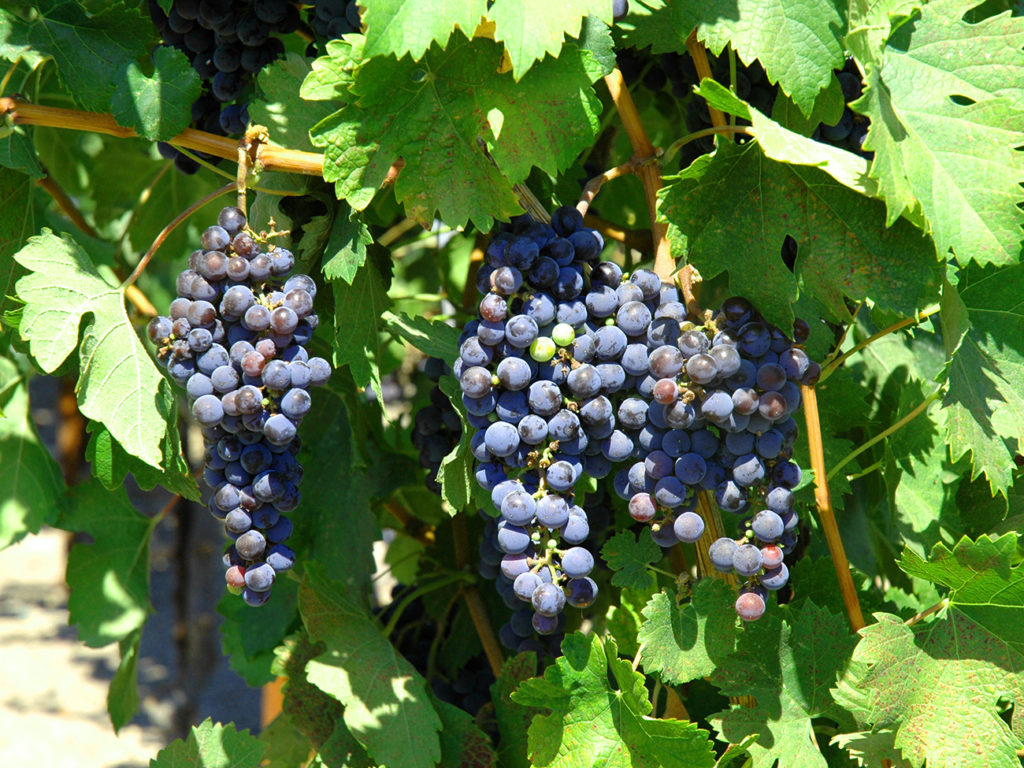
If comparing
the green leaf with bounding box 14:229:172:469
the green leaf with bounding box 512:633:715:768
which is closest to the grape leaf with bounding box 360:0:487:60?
the green leaf with bounding box 14:229:172:469

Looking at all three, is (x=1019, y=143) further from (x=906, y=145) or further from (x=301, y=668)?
(x=301, y=668)

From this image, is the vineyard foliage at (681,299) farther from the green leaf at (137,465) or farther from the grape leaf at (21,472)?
the grape leaf at (21,472)

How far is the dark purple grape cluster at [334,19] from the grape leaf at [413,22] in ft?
0.88

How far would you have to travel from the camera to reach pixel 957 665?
1090 mm

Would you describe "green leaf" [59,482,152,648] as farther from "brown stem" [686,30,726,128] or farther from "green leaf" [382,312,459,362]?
"brown stem" [686,30,726,128]

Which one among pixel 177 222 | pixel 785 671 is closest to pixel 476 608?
pixel 785 671

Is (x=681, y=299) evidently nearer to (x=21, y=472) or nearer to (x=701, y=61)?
(x=701, y=61)

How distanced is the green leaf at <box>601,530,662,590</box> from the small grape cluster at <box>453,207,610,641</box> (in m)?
0.10

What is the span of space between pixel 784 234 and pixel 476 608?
83cm

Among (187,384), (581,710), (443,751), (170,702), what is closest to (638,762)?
(581,710)

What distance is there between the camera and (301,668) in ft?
4.71

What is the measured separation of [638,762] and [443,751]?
0.34 metres

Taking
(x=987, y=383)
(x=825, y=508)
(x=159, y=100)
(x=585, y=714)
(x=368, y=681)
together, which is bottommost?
(x=368, y=681)

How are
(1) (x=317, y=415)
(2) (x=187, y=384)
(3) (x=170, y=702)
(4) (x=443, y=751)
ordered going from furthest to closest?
(3) (x=170, y=702)
(1) (x=317, y=415)
(4) (x=443, y=751)
(2) (x=187, y=384)
